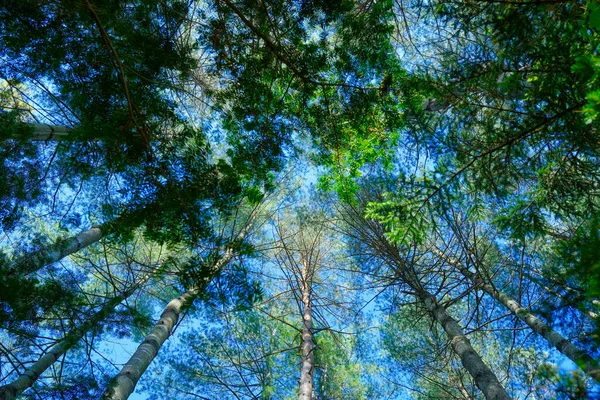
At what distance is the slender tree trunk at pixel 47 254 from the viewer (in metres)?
3.64

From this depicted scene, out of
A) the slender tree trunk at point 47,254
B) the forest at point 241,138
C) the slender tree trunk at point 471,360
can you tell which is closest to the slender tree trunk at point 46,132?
the forest at point 241,138

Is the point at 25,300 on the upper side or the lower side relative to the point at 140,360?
upper

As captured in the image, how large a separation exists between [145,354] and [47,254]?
1.78 meters

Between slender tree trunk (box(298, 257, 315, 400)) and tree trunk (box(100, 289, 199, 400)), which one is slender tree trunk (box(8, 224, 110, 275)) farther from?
slender tree trunk (box(298, 257, 315, 400))

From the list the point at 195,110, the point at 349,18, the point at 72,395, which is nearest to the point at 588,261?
the point at 72,395

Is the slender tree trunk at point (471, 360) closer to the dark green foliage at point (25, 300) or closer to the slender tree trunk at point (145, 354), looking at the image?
the slender tree trunk at point (145, 354)

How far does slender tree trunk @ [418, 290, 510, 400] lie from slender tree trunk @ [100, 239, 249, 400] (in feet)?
10.3

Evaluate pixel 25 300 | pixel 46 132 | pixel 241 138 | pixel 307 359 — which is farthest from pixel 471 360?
pixel 46 132

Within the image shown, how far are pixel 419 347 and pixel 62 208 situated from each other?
733cm

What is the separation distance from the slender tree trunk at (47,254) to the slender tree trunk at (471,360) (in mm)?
4162

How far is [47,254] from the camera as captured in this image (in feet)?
14.4

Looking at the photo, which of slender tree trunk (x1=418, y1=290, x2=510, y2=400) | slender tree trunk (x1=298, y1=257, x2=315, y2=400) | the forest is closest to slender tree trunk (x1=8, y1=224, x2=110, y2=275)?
the forest

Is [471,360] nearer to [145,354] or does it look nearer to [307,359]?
[307,359]

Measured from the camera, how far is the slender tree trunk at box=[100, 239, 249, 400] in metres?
2.81
